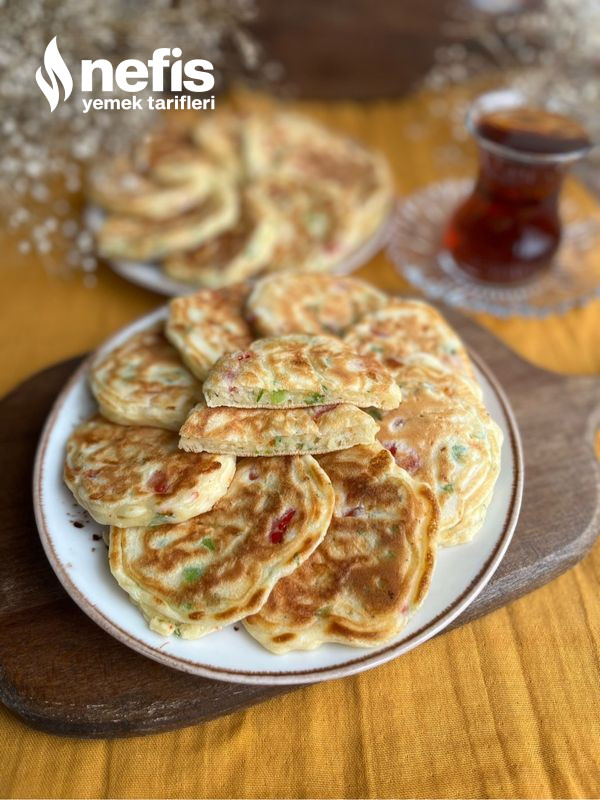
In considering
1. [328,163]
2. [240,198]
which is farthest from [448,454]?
[328,163]

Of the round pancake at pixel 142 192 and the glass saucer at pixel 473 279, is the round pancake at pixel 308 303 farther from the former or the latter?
the round pancake at pixel 142 192

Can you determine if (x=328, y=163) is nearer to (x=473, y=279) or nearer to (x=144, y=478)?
(x=473, y=279)

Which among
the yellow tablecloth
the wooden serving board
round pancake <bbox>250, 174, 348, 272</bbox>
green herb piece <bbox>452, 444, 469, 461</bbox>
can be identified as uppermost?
green herb piece <bbox>452, 444, 469, 461</bbox>

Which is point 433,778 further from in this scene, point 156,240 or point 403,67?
point 403,67

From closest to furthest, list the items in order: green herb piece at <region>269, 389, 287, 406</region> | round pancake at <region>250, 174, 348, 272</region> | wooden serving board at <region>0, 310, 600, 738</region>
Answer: wooden serving board at <region>0, 310, 600, 738</region> → green herb piece at <region>269, 389, 287, 406</region> → round pancake at <region>250, 174, 348, 272</region>

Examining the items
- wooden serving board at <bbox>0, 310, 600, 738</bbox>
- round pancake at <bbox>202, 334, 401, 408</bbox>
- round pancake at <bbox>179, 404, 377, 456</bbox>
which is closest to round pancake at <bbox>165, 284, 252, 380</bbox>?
round pancake at <bbox>202, 334, 401, 408</bbox>

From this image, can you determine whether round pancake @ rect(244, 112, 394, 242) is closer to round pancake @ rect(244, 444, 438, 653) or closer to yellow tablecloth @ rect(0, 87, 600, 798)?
round pancake @ rect(244, 444, 438, 653)

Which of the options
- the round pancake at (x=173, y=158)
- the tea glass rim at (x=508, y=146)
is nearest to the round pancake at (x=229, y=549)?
the tea glass rim at (x=508, y=146)
